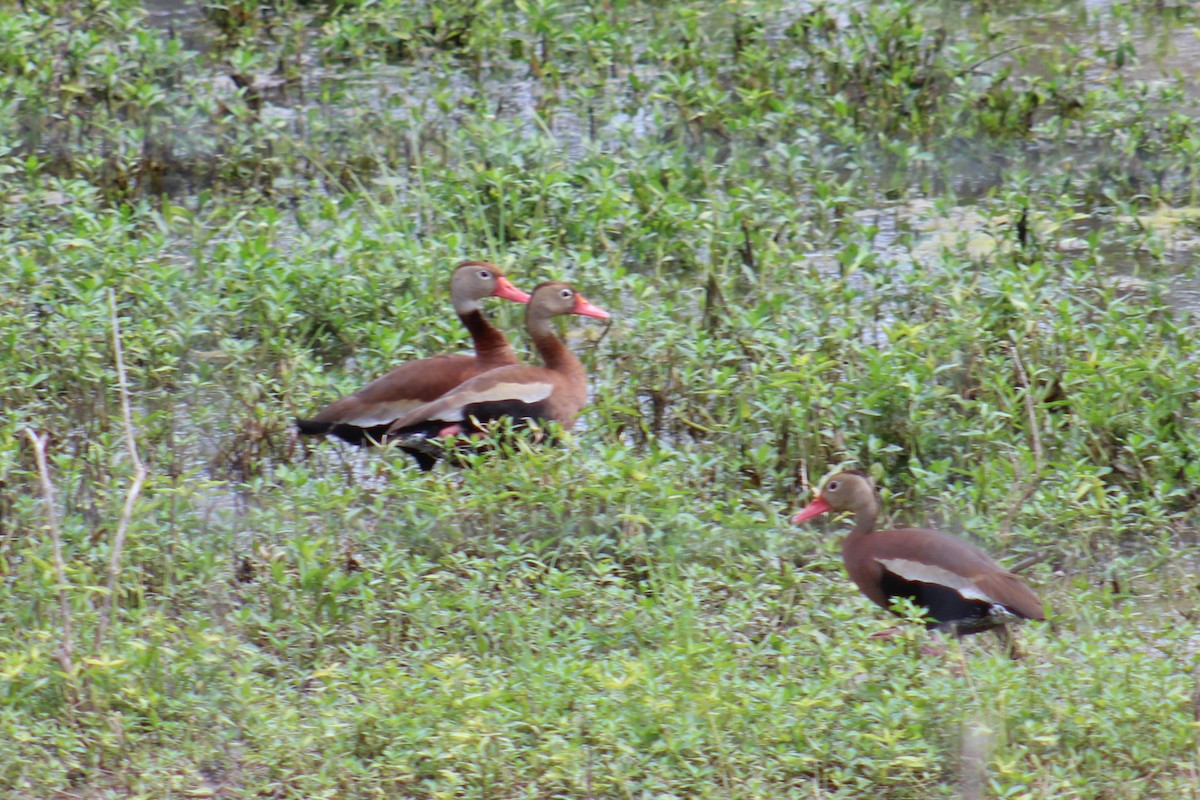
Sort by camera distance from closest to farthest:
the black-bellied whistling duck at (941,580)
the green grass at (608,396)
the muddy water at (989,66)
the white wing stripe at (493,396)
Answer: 1. the green grass at (608,396)
2. the black-bellied whistling duck at (941,580)
3. the white wing stripe at (493,396)
4. the muddy water at (989,66)

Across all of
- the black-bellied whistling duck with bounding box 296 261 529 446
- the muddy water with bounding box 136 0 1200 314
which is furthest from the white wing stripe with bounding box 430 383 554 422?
the muddy water with bounding box 136 0 1200 314

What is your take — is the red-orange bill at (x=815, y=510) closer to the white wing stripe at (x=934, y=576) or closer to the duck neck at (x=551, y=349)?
the white wing stripe at (x=934, y=576)

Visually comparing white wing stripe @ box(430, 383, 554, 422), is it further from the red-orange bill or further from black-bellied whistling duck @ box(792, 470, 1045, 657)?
black-bellied whistling duck @ box(792, 470, 1045, 657)

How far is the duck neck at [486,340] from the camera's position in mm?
6160

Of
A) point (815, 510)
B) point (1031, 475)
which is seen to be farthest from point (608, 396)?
point (1031, 475)

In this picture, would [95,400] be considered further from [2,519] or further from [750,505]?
[750,505]

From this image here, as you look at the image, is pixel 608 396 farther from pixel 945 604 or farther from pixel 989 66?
pixel 989 66

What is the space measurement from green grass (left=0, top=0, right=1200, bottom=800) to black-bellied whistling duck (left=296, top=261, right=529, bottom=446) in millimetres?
218

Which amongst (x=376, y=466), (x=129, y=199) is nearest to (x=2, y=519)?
(x=376, y=466)

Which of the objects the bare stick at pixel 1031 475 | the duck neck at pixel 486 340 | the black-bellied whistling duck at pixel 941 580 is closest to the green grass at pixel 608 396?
the bare stick at pixel 1031 475

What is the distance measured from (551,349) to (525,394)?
328 mm

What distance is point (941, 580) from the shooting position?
466cm

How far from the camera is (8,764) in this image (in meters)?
4.02

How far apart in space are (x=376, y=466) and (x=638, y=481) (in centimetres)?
115
